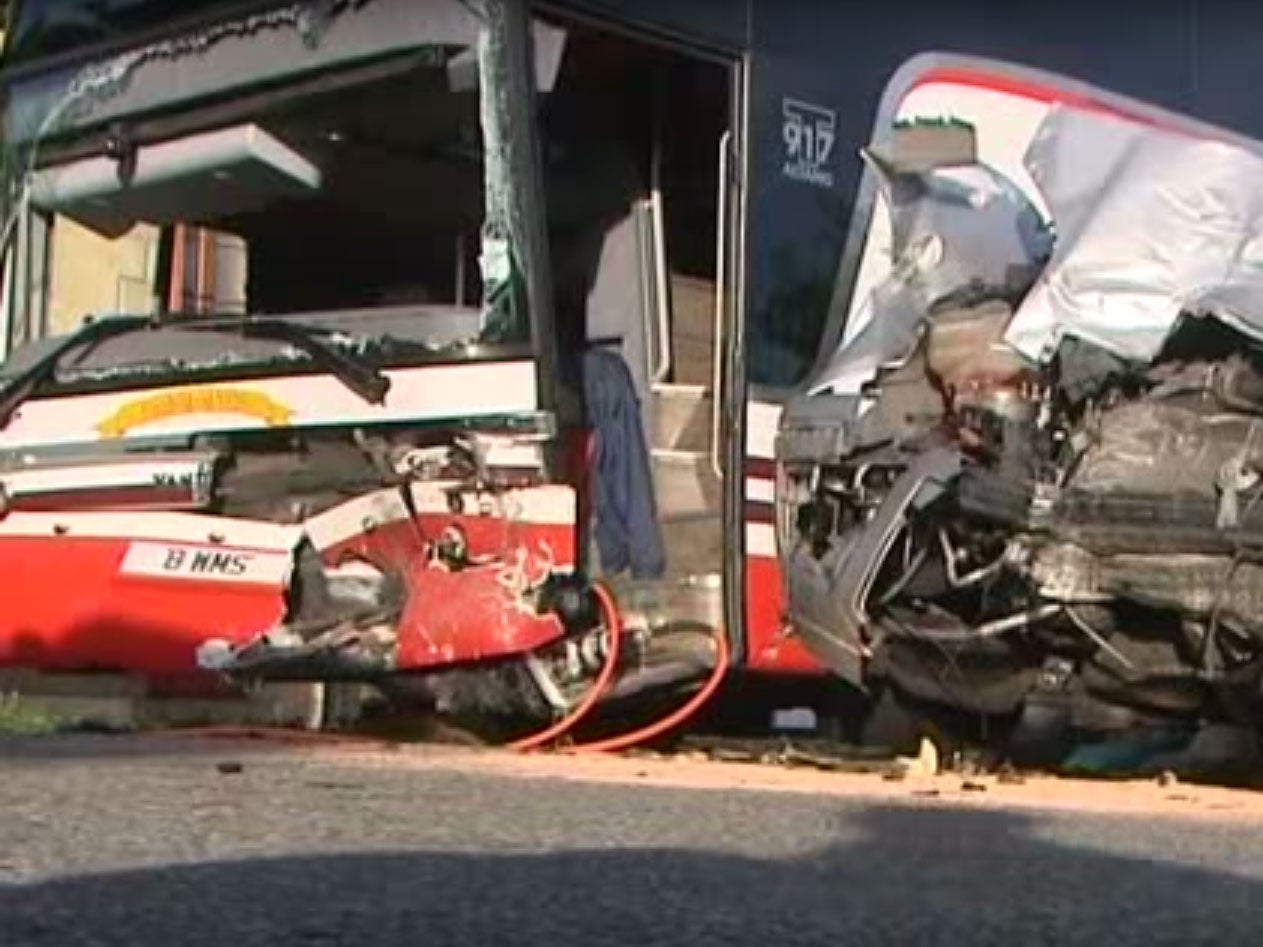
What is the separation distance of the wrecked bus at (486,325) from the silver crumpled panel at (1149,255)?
1.37 feet

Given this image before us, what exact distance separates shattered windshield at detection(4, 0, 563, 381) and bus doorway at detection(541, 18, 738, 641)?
1.32ft

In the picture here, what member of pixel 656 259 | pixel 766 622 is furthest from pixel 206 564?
pixel 656 259

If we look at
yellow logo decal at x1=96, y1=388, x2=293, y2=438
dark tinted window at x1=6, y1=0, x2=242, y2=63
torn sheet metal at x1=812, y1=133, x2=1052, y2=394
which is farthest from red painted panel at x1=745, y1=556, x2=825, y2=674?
Result: dark tinted window at x1=6, y1=0, x2=242, y2=63

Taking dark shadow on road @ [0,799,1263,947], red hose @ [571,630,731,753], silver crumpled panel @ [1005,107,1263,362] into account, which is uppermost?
silver crumpled panel @ [1005,107,1263,362]

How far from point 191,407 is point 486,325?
1273 mm

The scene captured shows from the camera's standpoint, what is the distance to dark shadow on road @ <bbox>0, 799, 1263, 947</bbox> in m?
4.00

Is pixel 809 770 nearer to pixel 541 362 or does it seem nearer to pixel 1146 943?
pixel 541 362

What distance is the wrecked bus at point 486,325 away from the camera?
7.75 metres

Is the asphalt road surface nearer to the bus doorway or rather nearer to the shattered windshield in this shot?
the bus doorway

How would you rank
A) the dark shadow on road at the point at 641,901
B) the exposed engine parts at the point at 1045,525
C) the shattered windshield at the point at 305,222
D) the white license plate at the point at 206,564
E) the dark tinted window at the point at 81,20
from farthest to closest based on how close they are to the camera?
1. the dark tinted window at the point at 81,20
2. the white license plate at the point at 206,564
3. the shattered windshield at the point at 305,222
4. the exposed engine parts at the point at 1045,525
5. the dark shadow on road at the point at 641,901

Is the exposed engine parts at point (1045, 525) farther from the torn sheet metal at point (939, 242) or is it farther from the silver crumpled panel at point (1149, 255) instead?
the torn sheet metal at point (939, 242)

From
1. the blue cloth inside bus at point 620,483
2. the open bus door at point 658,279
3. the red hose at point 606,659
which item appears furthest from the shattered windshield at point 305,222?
the red hose at point 606,659

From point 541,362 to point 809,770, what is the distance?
5.20 feet

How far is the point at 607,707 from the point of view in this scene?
7906 millimetres
